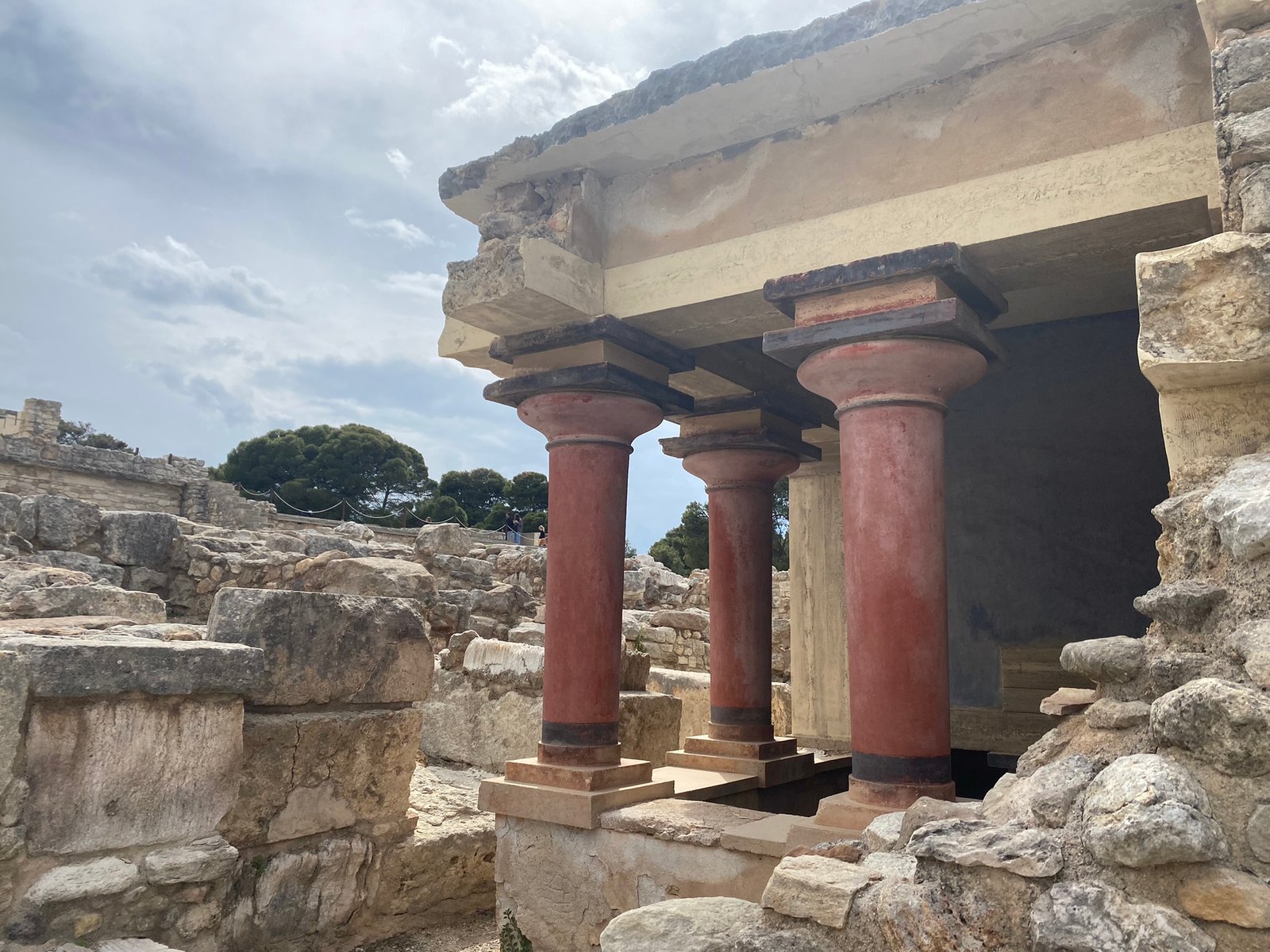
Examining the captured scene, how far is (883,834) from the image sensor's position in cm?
268

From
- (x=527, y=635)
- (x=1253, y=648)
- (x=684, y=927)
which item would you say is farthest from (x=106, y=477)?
(x=1253, y=648)

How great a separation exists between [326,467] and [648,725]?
3602 centimetres

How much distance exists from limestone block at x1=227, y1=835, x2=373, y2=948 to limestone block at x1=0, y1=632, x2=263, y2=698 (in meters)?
0.86

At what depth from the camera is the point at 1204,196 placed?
3.32 m

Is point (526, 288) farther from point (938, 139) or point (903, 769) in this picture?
point (903, 769)

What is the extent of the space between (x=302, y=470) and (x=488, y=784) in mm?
37552

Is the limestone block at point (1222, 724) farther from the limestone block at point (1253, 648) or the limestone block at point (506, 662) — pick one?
the limestone block at point (506, 662)

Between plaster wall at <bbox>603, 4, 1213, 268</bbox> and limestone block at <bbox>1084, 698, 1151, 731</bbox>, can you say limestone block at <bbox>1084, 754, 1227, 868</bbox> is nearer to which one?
limestone block at <bbox>1084, 698, 1151, 731</bbox>

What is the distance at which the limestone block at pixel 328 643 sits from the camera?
12.4ft

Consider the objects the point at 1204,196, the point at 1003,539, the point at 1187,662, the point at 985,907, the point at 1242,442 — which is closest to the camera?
the point at 985,907

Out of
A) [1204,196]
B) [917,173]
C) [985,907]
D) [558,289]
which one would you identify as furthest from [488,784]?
[1204,196]

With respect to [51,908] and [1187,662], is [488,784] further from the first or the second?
[1187,662]

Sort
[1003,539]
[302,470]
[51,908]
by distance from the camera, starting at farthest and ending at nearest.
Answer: [302,470]
[1003,539]
[51,908]

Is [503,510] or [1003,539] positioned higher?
[503,510]
